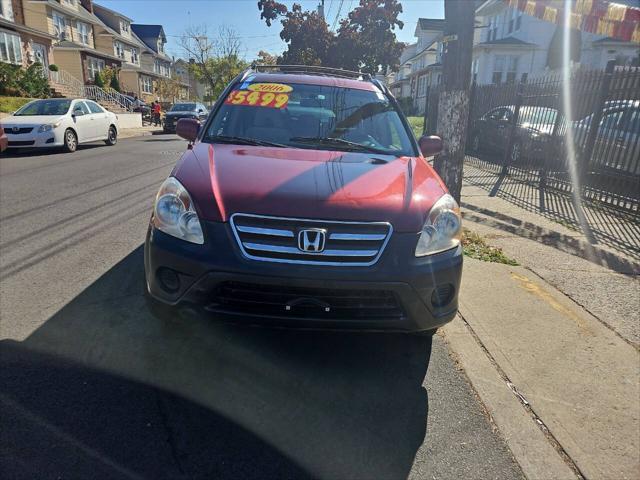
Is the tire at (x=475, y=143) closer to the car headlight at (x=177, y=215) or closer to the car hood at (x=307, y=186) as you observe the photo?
the car hood at (x=307, y=186)

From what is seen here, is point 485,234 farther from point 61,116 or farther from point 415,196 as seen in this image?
point 61,116

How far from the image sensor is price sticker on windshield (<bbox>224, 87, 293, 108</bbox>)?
3994 mm

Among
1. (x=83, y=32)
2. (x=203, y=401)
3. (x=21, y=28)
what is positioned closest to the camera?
(x=203, y=401)

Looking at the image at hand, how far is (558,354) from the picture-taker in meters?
3.22

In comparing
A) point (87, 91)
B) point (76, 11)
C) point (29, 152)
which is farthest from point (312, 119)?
point (76, 11)

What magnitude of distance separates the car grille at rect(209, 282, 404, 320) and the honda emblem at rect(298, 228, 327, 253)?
215mm

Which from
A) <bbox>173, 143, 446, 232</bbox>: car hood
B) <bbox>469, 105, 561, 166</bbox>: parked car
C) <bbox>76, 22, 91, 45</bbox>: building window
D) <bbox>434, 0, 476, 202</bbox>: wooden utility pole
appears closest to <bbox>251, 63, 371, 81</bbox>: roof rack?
<bbox>434, 0, 476, 202</bbox>: wooden utility pole

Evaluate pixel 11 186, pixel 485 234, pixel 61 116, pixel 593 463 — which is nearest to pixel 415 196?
pixel 593 463

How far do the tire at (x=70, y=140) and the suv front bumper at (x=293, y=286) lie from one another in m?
12.5

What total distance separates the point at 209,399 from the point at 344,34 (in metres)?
37.8

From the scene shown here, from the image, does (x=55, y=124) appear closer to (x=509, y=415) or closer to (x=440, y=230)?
(x=440, y=230)

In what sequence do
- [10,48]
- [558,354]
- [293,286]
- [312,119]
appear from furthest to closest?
[10,48] < [312,119] < [558,354] < [293,286]

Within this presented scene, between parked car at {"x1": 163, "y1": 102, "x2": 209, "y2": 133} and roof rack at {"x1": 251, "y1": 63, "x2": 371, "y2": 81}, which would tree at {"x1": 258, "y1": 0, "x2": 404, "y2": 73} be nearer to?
parked car at {"x1": 163, "y1": 102, "x2": 209, "y2": 133}

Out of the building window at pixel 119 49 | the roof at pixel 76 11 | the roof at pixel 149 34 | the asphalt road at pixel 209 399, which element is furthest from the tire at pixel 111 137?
the roof at pixel 149 34
